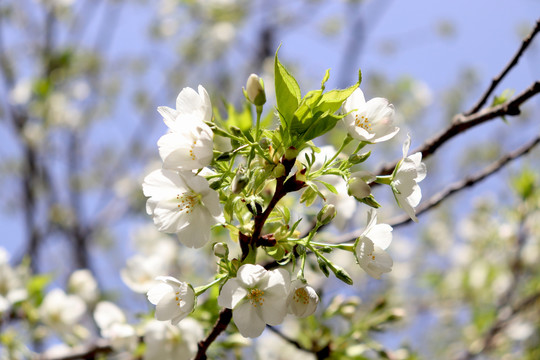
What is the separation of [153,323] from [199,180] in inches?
33.4

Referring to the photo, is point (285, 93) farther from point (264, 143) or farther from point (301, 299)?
point (301, 299)

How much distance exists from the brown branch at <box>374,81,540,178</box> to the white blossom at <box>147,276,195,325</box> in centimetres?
84

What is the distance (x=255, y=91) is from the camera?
104cm

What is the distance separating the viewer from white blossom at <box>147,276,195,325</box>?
3.32 feet

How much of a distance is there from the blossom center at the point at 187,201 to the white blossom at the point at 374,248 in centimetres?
39

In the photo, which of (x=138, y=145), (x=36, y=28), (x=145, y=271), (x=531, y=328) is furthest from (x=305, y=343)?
(x=36, y=28)

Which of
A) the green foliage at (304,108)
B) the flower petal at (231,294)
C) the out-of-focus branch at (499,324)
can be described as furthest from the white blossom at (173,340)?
the out-of-focus branch at (499,324)

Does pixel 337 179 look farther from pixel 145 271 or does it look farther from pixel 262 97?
pixel 145 271

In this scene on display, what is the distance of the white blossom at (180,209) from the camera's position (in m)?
1.03

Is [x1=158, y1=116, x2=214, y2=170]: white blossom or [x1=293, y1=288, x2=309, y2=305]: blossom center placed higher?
[x1=158, y1=116, x2=214, y2=170]: white blossom

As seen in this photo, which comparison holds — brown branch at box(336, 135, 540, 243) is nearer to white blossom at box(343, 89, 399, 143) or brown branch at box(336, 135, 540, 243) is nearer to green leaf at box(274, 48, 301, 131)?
white blossom at box(343, 89, 399, 143)

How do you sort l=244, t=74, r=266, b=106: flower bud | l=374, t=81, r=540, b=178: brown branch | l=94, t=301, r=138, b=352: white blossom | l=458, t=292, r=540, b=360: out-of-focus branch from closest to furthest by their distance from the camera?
l=244, t=74, r=266, b=106: flower bud → l=374, t=81, r=540, b=178: brown branch → l=94, t=301, r=138, b=352: white blossom → l=458, t=292, r=540, b=360: out-of-focus branch

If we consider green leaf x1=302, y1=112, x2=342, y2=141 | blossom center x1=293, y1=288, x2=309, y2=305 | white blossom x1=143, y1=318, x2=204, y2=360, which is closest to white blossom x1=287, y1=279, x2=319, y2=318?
blossom center x1=293, y1=288, x2=309, y2=305

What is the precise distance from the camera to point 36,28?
7.18 m
